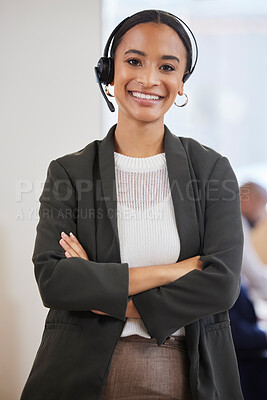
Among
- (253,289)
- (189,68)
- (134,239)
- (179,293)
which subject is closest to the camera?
(179,293)

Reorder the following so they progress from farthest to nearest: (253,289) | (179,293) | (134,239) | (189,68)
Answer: (253,289), (189,68), (134,239), (179,293)

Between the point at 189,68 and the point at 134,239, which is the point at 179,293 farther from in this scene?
the point at 189,68

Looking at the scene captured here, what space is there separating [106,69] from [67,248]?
1.89 ft

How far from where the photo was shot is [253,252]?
2980 millimetres

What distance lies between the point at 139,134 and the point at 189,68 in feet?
0.91

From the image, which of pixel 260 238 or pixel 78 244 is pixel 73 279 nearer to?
pixel 78 244

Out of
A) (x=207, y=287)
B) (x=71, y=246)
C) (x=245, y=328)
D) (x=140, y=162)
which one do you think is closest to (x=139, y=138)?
(x=140, y=162)

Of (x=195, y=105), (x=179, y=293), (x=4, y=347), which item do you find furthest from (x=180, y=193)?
(x=4, y=347)

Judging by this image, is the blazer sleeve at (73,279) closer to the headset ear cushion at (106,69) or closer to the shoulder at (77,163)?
the shoulder at (77,163)

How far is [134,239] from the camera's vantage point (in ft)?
4.89

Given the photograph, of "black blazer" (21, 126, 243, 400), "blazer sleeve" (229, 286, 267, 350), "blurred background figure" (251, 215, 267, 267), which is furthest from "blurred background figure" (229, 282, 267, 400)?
"black blazer" (21, 126, 243, 400)

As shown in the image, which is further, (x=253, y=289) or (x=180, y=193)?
(x=253, y=289)

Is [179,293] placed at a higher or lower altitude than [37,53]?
lower

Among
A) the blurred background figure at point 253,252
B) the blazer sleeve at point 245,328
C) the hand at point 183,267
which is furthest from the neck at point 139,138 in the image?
the blurred background figure at point 253,252
